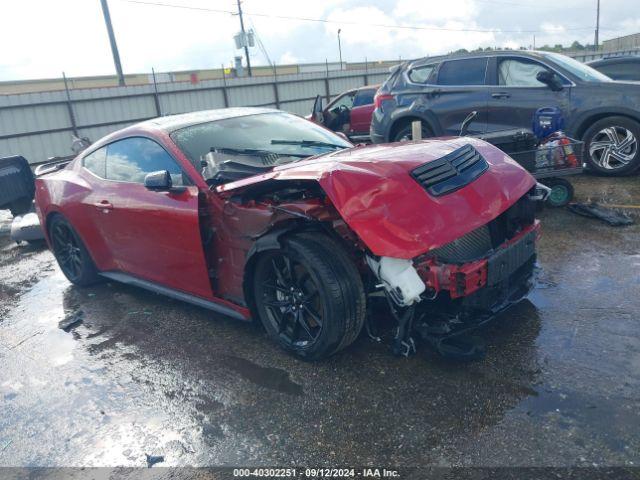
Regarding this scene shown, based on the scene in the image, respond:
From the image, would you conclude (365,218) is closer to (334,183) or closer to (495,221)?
(334,183)

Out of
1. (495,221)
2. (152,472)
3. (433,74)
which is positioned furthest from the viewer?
(433,74)

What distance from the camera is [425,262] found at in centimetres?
289

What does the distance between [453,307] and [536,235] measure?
2.75 feet

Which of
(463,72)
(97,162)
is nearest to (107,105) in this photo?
(463,72)

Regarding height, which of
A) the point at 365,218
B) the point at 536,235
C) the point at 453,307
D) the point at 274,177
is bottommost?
the point at 453,307

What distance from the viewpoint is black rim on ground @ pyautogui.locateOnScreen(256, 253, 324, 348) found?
10.6ft

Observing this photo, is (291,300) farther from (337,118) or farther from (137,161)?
(337,118)

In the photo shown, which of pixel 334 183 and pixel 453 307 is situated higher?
pixel 334 183

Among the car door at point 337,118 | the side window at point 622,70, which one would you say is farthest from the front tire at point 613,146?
the car door at point 337,118

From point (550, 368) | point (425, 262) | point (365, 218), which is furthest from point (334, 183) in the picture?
point (550, 368)

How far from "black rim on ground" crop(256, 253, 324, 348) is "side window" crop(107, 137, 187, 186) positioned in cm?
98

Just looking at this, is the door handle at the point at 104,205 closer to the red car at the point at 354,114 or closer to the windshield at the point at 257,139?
the windshield at the point at 257,139

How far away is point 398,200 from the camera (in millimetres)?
2875

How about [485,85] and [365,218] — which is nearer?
[365,218]
